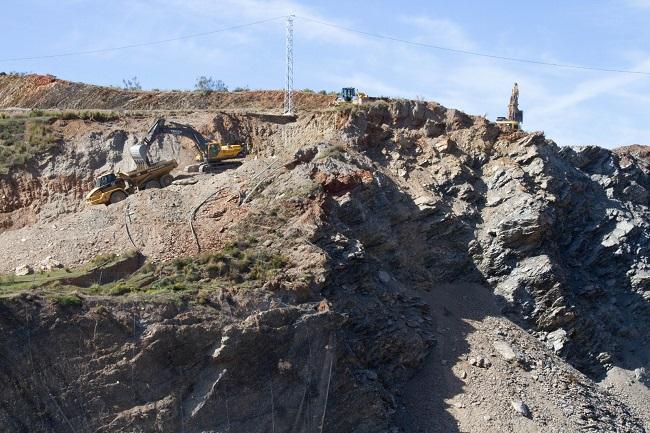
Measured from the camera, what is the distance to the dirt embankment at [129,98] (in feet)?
168

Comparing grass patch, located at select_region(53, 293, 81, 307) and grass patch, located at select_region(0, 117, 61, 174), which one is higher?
grass patch, located at select_region(0, 117, 61, 174)

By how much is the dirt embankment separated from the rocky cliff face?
17.7 feet

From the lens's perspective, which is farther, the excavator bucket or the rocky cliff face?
the excavator bucket

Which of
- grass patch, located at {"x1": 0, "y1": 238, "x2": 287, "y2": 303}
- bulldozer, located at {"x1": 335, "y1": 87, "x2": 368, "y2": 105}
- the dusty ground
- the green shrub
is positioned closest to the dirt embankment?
bulldozer, located at {"x1": 335, "y1": 87, "x2": 368, "y2": 105}

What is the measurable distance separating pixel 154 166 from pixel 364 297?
35.2 feet

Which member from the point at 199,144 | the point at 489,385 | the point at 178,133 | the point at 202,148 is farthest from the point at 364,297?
the point at 178,133

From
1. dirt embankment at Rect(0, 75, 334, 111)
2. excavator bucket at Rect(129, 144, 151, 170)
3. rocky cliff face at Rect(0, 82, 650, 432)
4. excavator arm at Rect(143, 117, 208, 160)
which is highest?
dirt embankment at Rect(0, 75, 334, 111)

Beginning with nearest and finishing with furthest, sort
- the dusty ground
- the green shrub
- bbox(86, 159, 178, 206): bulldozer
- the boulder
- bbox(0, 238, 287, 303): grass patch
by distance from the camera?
the green shrub < bbox(0, 238, 287, 303): grass patch < the dusty ground < the boulder < bbox(86, 159, 178, 206): bulldozer

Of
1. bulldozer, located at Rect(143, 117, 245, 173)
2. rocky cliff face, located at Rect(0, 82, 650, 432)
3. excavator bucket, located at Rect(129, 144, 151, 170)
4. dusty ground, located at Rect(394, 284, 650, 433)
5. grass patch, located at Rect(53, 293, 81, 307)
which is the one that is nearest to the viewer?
grass patch, located at Rect(53, 293, 81, 307)

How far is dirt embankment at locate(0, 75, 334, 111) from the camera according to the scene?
51.1 m

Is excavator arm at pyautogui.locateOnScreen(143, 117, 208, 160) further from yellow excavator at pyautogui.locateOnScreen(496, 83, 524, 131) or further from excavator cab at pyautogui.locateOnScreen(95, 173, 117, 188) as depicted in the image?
yellow excavator at pyautogui.locateOnScreen(496, 83, 524, 131)

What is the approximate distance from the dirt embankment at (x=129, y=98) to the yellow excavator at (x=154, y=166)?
318 inches

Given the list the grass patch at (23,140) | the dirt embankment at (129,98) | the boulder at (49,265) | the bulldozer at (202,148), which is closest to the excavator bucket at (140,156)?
the bulldozer at (202,148)

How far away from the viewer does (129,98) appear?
173ft
